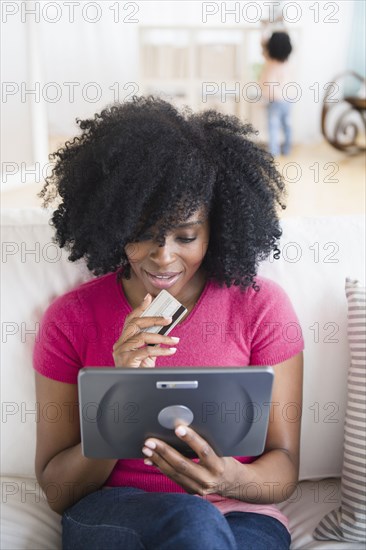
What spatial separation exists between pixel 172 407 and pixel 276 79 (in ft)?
12.6

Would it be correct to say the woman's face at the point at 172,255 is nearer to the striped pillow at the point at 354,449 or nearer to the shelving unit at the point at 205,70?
the striped pillow at the point at 354,449

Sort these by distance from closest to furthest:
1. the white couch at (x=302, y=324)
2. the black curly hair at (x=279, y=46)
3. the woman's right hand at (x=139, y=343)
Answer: the woman's right hand at (x=139, y=343)
the white couch at (x=302, y=324)
the black curly hair at (x=279, y=46)

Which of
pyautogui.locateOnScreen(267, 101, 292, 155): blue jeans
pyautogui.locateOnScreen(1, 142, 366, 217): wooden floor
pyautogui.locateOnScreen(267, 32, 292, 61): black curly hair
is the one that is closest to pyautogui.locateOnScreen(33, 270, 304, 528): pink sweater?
pyautogui.locateOnScreen(1, 142, 366, 217): wooden floor

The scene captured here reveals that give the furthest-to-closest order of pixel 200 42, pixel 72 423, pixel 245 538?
1. pixel 200 42
2. pixel 72 423
3. pixel 245 538

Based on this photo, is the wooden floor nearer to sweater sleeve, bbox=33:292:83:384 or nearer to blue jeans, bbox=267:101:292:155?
blue jeans, bbox=267:101:292:155

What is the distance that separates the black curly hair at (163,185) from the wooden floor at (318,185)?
5.06ft

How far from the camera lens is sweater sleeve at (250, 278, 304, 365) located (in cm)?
111

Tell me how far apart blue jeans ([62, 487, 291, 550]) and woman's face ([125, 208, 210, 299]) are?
1.05ft

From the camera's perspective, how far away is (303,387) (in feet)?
4.09

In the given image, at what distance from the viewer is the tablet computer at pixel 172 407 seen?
2.78 ft

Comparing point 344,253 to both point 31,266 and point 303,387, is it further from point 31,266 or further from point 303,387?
point 31,266

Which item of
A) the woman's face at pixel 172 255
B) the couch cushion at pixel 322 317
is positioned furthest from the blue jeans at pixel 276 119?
the woman's face at pixel 172 255

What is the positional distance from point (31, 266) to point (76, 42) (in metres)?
4.05

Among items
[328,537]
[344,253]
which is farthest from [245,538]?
[344,253]
